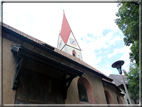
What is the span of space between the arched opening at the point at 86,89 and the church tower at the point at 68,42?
24440 millimetres

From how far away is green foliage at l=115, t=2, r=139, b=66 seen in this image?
7031 mm

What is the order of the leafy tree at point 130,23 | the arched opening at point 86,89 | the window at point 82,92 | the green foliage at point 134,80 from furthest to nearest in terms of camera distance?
the green foliage at point 134,80 < the arched opening at point 86,89 < the window at point 82,92 < the leafy tree at point 130,23

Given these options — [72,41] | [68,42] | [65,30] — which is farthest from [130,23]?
[65,30]

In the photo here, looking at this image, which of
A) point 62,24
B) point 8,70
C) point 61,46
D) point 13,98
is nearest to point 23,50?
point 8,70

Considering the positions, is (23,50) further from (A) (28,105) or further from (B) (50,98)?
(B) (50,98)

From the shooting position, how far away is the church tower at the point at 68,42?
3598 centimetres

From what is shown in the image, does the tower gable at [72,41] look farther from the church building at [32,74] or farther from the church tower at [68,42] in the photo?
the church building at [32,74]

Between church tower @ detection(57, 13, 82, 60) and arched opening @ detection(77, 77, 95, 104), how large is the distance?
24.4 metres

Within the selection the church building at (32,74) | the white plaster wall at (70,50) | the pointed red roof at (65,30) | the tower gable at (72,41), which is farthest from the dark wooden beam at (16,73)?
the tower gable at (72,41)

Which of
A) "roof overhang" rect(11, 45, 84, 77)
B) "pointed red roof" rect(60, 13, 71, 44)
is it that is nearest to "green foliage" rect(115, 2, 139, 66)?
"roof overhang" rect(11, 45, 84, 77)

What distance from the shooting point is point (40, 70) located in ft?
24.2

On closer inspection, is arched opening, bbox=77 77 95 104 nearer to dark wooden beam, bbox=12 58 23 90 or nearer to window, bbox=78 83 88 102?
window, bbox=78 83 88 102

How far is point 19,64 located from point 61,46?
3191 centimetres

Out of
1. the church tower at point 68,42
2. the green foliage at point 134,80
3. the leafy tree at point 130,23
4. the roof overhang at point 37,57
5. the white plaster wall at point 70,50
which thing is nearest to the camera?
the roof overhang at point 37,57
